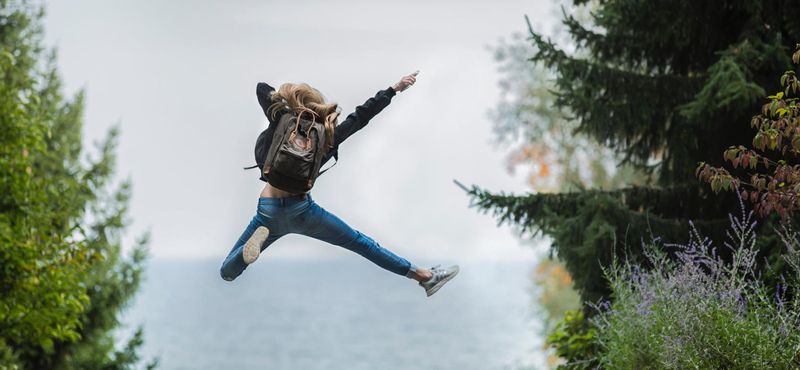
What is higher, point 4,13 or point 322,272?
point 322,272

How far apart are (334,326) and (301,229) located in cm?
5612

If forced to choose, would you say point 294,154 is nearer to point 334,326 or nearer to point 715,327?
point 715,327

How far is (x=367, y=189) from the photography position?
20.9 feet

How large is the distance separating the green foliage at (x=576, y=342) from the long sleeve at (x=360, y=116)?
2843 mm

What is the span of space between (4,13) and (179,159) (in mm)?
46427

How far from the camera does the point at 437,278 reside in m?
4.52

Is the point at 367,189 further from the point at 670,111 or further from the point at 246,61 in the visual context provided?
the point at 246,61

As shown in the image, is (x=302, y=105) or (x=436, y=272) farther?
(x=436, y=272)

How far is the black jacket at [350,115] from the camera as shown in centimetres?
408

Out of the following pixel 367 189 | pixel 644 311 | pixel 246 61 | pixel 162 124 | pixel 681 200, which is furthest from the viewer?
pixel 162 124

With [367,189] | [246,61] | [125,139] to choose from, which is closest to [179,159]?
[125,139]

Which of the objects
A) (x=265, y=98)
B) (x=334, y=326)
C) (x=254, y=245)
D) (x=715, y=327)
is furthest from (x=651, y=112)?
(x=334, y=326)

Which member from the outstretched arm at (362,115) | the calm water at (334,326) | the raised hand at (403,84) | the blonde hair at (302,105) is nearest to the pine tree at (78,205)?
the blonde hair at (302,105)

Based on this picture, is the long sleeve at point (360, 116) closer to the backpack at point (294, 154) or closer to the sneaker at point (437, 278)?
the backpack at point (294, 154)
